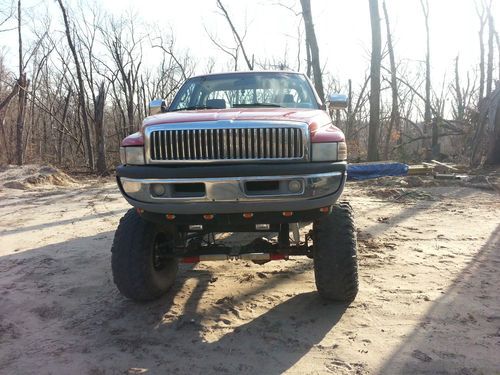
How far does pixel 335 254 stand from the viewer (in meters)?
3.51

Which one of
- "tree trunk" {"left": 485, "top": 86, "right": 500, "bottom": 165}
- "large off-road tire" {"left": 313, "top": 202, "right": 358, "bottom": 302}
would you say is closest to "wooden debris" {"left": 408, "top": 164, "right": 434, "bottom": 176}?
"tree trunk" {"left": 485, "top": 86, "right": 500, "bottom": 165}

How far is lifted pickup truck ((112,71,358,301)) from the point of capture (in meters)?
3.12

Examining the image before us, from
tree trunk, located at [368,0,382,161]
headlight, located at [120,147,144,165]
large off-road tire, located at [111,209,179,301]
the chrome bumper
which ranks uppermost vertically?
tree trunk, located at [368,0,382,161]

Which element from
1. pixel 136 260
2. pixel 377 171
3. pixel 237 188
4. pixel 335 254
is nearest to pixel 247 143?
pixel 237 188

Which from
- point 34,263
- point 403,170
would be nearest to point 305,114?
point 34,263

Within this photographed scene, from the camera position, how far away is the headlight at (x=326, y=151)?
10.6ft

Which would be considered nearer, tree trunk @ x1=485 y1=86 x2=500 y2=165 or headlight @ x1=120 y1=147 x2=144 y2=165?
headlight @ x1=120 y1=147 x2=144 y2=165

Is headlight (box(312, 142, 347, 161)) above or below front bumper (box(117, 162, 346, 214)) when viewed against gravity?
above

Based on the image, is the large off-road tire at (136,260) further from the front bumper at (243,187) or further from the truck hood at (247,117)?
the truck hood at (247,117)

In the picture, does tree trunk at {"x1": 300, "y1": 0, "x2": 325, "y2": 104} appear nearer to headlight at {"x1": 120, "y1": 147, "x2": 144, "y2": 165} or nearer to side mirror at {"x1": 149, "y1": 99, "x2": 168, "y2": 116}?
side mirror at {"x1": 149, "y1": 99, "x2": 168, "y2": 116}

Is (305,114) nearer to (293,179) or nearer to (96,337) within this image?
(293,179)

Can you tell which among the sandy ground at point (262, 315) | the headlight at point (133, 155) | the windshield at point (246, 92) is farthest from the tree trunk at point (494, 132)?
the headlight at point (133, 155)

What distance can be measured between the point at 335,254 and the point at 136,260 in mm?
1655

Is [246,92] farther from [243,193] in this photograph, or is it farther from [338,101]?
[243,193]
